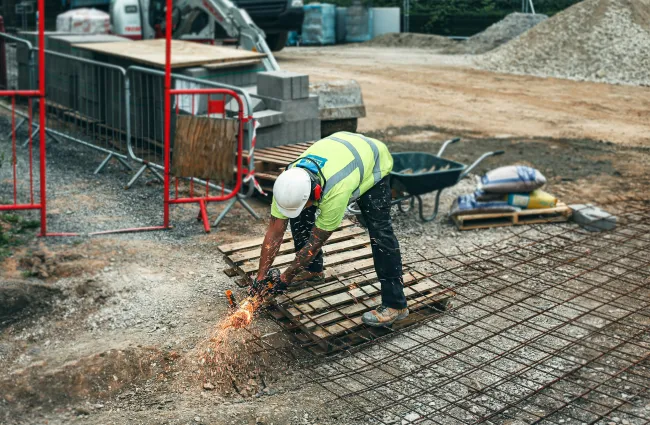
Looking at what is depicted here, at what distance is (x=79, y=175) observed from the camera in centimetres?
1020

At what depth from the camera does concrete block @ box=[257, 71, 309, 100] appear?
9742 millimetres

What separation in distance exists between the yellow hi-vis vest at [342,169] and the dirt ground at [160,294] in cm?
109

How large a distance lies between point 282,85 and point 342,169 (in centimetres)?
447

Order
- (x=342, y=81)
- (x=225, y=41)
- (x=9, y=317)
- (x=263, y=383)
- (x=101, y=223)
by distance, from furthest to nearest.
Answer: (x=225, y=41)
(x=342, y=81)
(x=101, y=223)
(x=9, y=317)
(x=263, y=383)

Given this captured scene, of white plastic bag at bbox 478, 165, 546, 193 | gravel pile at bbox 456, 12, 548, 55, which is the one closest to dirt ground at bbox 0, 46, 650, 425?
white plastic bag at bbox 478, 165, 546, 193

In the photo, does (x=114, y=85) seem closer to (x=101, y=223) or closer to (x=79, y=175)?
(x=79, y=175)

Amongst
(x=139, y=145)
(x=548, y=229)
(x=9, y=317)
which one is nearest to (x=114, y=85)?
(x=139, y=145)

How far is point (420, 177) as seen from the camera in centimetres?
802

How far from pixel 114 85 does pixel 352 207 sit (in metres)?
3.85

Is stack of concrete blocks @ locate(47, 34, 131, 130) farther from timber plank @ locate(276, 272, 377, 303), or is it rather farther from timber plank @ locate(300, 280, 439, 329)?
timber plank @ locate(300, 280, 439, 329)

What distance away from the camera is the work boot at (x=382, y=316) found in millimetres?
5941

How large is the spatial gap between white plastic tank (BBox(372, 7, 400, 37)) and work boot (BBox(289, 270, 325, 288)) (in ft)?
89.1

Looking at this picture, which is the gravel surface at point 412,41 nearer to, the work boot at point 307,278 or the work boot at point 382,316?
the work boot at point 307,278

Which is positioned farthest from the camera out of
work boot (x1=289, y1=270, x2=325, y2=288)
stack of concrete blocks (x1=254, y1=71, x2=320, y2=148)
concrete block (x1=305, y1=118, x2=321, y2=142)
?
concrete block (x1=305, y1=118, x2=321, y2=142)
